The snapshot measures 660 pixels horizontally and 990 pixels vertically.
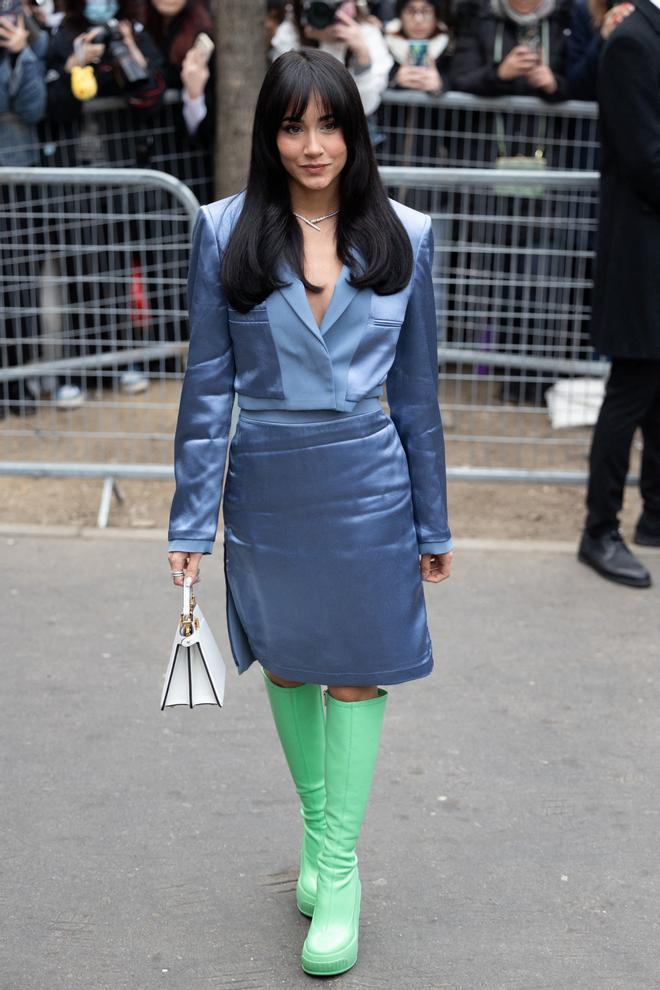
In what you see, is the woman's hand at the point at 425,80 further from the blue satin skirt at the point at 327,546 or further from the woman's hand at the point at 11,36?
the blue satin skirt at the point at 327,546

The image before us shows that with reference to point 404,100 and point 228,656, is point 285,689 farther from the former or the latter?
point 404,100

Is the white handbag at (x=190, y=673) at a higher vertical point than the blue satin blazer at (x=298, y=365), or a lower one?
lower

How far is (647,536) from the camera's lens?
19.0 feet

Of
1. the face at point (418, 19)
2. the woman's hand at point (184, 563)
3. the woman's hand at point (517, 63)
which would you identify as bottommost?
the woman's hand at point (184, 563)

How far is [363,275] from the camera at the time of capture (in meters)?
2.96

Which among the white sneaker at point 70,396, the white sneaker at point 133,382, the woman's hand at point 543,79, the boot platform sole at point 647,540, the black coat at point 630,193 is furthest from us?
the woman's hand at point 543,79

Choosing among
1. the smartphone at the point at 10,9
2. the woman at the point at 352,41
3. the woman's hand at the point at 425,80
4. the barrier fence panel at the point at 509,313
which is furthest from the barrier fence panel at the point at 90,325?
the woman's hand at the point at 425,80

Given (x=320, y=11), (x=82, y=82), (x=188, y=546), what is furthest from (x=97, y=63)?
(x=188, y=546)

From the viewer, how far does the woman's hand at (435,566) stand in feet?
10.5

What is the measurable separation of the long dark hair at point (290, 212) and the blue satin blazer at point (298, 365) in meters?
0.04

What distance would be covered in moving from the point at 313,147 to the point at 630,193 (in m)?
2.58

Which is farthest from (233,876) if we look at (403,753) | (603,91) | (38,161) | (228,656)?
(38,161)

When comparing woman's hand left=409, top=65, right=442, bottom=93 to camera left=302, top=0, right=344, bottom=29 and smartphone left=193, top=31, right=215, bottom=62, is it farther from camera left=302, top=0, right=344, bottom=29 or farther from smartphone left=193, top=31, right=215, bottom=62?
smartphone left=193, top=31, right=215, bottom=62

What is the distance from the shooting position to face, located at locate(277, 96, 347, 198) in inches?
113
